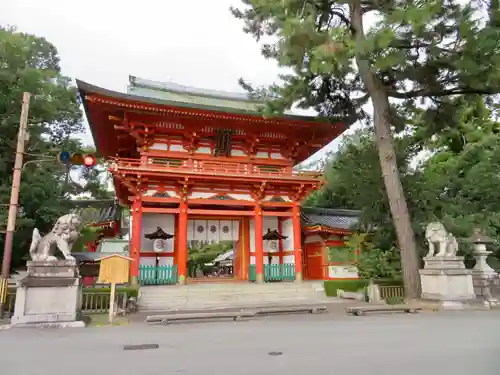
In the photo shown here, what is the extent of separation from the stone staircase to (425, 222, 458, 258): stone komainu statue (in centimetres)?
398

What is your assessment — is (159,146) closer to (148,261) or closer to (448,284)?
(148,261)

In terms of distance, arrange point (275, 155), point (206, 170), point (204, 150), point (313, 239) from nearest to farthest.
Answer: point (206, 170)
point (204, 150)
point (275, 155)
point (313, 239)

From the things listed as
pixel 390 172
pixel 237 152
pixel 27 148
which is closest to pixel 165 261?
pixel 237 152

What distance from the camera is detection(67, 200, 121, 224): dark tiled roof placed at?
1703 centimetres

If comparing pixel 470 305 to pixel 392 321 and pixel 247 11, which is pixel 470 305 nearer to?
pixel 392 321

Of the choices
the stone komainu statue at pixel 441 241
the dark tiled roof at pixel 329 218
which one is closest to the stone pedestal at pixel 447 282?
the stone komainu statue at pixel 441 241

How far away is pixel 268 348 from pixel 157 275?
1027 cm

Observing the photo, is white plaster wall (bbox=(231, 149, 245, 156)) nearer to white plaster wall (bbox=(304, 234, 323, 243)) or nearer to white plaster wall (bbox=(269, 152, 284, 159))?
white plaster wall (bbox=(269, 152, 284, 159))

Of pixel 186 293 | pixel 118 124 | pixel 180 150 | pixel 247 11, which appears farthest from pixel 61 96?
pixel 186 293

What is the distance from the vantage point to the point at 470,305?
10.7 metres

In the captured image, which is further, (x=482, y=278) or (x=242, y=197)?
(x=242, y=197)

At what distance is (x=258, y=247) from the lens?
640 inches

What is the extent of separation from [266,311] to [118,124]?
10761mm

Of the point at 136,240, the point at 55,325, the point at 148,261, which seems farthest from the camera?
the point at 148,261
